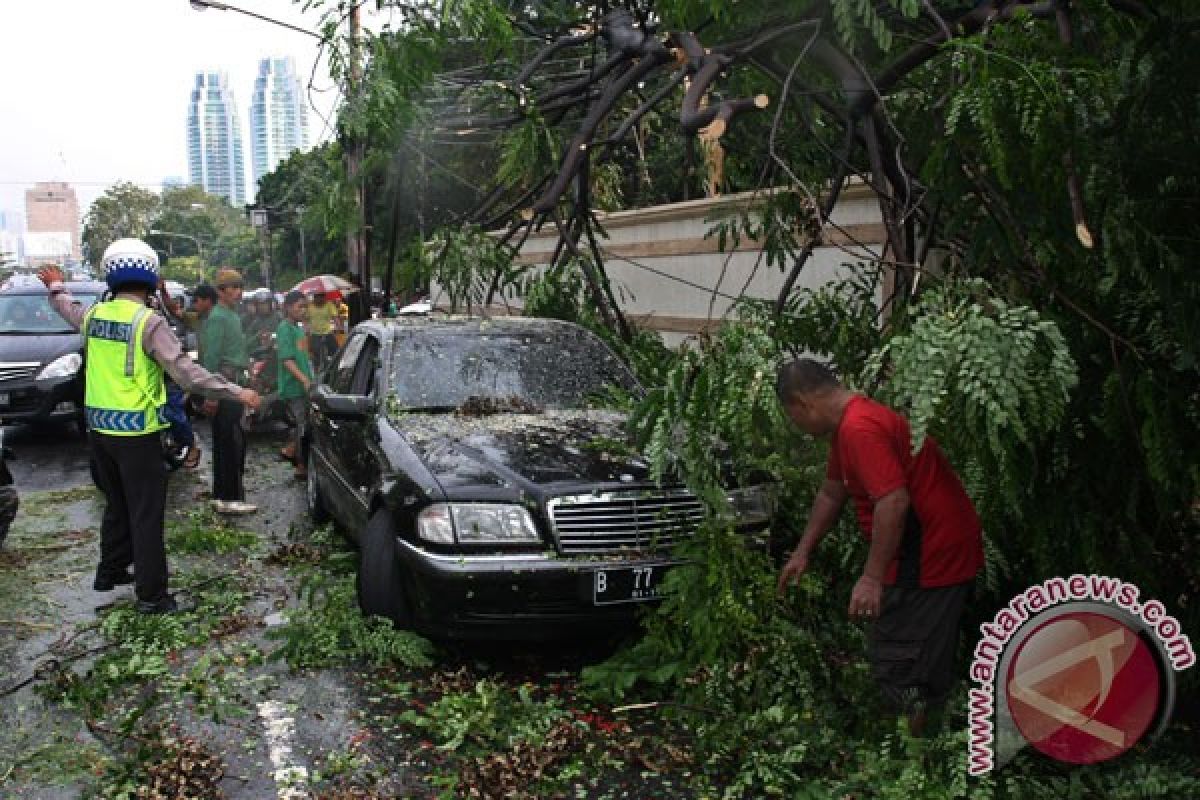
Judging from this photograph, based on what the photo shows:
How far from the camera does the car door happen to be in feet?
20.5

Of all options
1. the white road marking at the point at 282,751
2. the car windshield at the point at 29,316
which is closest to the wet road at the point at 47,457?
the car windshield at the point at 29,316

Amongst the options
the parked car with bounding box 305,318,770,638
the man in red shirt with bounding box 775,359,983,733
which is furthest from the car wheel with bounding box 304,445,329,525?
the man in red shirt with bounding box 775,359,983,733

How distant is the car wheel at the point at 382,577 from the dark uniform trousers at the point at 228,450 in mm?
3736

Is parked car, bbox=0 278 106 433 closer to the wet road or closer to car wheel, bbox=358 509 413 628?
the wet road

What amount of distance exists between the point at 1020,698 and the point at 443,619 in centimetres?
253

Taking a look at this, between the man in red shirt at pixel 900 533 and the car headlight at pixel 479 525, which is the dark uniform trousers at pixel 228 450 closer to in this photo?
the car headlight at pixel 479 525

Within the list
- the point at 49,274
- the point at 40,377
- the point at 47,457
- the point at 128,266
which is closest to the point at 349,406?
the point at 128,266

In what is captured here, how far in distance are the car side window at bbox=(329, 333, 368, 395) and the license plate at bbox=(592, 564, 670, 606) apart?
118 inches

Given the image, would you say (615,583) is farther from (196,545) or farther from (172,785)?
(196,545)

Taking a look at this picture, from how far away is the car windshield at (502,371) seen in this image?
6.54 metres

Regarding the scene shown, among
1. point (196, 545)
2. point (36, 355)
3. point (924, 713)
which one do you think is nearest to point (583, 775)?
point (924, 713)

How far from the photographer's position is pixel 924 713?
411 centimetres

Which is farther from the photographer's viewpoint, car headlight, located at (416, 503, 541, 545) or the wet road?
the wet road

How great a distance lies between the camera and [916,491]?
154 inches
